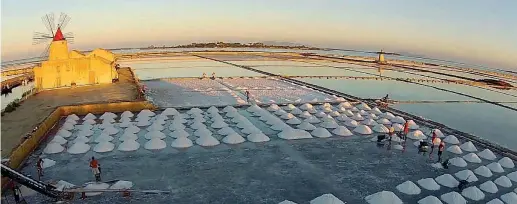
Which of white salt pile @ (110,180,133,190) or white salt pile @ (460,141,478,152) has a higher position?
white salt pile @ (460,141,478,152)

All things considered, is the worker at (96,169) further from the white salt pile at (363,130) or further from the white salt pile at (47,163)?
the white salt pile at (363,130)

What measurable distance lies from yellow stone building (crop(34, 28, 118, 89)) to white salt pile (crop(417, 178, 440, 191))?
2705 centimetres

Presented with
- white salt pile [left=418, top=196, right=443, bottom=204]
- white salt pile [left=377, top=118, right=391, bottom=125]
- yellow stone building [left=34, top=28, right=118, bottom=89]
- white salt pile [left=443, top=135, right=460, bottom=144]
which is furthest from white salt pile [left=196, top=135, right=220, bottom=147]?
yellow stone building [left=34, top=28, right=118, bottom=89]

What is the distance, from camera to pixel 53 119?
72.1 feet

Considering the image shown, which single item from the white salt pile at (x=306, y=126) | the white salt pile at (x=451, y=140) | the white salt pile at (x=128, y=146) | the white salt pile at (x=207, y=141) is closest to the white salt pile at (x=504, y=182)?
the white salt pile at (x=451, y=140)

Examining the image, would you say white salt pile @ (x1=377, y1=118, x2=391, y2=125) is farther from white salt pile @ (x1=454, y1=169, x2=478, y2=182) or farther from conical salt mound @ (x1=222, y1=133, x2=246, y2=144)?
conical salt mound @ (x1=222, y1=133, x2=246, y2=144)

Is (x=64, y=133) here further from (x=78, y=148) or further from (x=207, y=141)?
(x=207, y=141)

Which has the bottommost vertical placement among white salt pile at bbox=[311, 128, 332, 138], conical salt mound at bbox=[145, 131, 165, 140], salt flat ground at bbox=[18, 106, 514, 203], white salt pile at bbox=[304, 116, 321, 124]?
salt flat ground at bbox=[18, 106, 514, 203]

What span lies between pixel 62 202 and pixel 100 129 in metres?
8.96

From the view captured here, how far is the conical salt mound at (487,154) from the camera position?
60.3ft

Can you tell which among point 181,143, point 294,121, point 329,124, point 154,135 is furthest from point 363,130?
point 154,135

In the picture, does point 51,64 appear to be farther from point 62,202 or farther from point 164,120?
point 62,202

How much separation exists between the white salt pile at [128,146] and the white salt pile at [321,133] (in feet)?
28.1

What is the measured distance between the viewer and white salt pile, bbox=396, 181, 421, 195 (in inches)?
562
